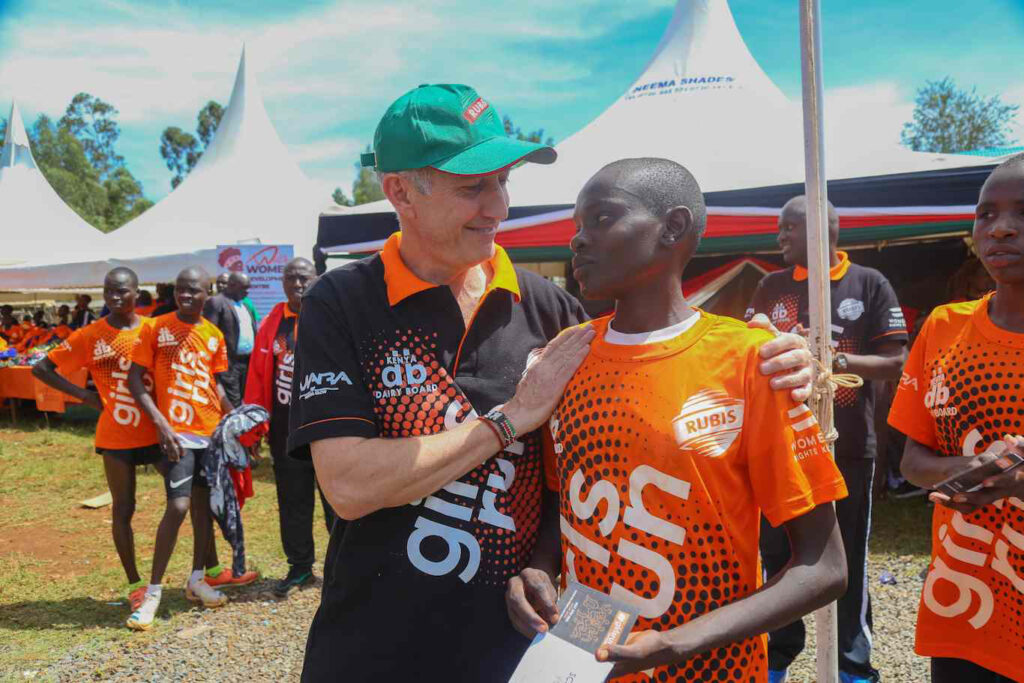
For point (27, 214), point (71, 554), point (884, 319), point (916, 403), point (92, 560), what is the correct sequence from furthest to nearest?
point (27, 214)
point (71, 554)
point (92, 560)
point (884, 319)
point (916, 403)

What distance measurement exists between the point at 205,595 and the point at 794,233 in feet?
13.9

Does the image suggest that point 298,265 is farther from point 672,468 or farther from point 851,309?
point 672,468

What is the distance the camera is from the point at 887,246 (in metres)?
7.48

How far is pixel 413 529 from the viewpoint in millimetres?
1562

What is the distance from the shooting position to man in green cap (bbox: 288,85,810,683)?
57.9 inches

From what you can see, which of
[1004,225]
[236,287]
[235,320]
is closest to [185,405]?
[235,320]

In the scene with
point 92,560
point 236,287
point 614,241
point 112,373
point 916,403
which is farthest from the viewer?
point 236,287

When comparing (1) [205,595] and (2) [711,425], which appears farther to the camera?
(1) [205,595]

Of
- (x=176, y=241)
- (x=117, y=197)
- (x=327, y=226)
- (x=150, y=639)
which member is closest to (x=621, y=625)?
(x=150, y=639)

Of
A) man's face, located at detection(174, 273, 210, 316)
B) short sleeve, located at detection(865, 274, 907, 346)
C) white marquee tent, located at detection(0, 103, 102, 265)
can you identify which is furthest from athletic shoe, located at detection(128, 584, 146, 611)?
white marquee tent, located at detection(0, 103, 102, 265)

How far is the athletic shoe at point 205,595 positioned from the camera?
4.74 m

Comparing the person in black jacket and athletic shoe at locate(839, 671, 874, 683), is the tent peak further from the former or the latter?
athletic shoe at locate(839, 671, 874, 683)

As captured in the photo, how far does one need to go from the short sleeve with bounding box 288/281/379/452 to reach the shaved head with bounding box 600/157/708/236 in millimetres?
657

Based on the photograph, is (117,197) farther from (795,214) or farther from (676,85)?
(795,214)
